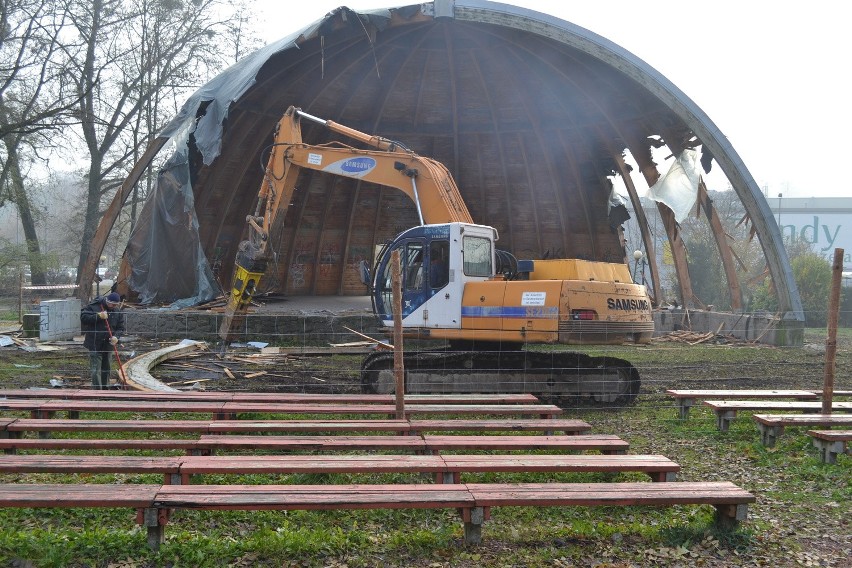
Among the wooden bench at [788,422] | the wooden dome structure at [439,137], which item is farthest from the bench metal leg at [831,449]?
the wooden dome structure at [439,137]

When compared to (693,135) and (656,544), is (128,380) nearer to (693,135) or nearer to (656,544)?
(656,544)

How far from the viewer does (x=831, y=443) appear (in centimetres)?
703

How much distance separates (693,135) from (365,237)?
11.1 m

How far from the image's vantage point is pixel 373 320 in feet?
57.7

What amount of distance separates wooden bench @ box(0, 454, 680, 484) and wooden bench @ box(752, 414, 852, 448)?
254 centimetres

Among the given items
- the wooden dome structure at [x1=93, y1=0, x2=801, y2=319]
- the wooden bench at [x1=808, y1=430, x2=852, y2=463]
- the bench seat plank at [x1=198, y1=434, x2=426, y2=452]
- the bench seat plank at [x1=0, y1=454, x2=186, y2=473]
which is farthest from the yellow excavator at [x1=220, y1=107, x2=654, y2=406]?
the bench seat plank at [x1=0, y1=454, x2=186, y2=473]

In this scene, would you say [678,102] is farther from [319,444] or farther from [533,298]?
[319,444]

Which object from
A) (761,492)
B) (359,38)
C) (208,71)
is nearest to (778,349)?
(761,492)

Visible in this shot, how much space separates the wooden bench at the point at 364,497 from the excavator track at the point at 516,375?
17.1ft

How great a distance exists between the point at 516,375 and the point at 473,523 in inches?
230

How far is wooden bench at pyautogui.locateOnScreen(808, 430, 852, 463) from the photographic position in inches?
273

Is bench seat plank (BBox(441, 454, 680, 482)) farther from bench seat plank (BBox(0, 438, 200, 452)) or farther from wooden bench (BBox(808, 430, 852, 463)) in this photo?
wooden bench (BBox(808, 430, 852, 463))

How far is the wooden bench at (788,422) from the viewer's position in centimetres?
742

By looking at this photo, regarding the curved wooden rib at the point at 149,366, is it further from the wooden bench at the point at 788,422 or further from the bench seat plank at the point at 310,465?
the wooden bench at the point at 788,422
